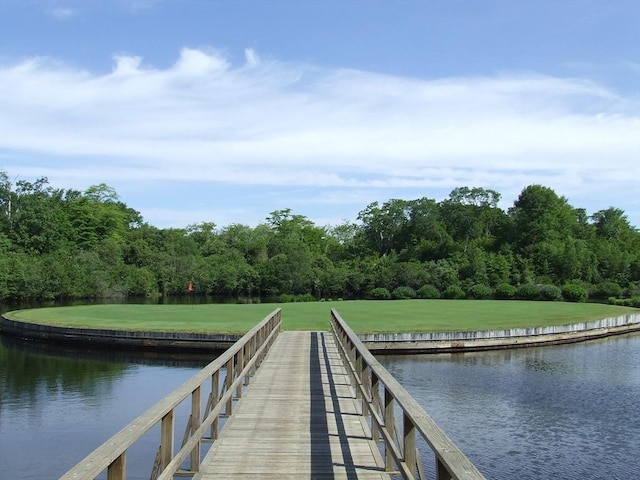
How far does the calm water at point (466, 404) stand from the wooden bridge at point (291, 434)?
8.14 feet

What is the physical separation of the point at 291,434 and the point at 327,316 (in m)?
24.3

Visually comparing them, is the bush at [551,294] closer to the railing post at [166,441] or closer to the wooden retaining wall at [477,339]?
the wooden retaining wall at [477,339]

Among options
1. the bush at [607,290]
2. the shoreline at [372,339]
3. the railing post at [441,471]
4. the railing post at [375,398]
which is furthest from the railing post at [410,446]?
the bush at [607,290]

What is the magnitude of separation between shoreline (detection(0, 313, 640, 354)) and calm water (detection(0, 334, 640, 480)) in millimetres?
944

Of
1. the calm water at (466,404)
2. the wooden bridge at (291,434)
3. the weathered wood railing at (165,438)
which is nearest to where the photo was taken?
the weathered wood railing at (165,438)

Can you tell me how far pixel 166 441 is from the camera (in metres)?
5.35

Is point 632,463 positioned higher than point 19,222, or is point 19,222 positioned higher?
point 19,222

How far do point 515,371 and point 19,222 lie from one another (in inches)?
2788

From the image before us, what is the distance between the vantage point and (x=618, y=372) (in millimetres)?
20875

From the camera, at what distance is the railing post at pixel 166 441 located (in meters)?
5.30

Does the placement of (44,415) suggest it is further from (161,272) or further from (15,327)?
(161,272)

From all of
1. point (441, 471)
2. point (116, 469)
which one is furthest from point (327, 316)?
point (116, 469)

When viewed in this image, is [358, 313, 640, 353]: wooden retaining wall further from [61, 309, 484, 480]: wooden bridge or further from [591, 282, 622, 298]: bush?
[591, 282, 622, 298]: bush

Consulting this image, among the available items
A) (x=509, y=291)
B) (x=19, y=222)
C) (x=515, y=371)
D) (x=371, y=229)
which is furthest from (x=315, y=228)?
(x=515, y=371)
